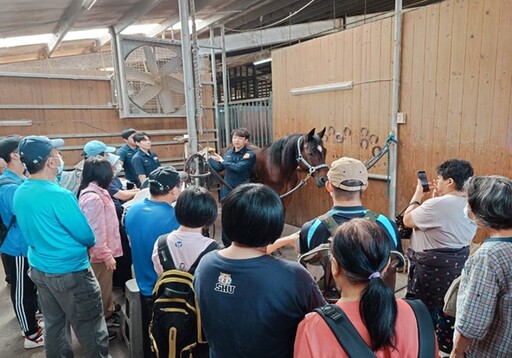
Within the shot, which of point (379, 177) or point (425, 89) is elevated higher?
point (425, 89)

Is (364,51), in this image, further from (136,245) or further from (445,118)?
(136,245)

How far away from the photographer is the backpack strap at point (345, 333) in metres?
0.73

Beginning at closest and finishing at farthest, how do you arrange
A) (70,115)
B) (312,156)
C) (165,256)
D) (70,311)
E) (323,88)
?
(165,256) → (70,311) → (312,156) → (323,88) → (70,115)

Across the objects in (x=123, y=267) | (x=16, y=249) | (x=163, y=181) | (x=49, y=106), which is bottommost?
(x=123, y=267)

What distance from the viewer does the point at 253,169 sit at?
13.2ft

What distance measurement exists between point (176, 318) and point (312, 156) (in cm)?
255

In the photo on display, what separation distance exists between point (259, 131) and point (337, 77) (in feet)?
5.98

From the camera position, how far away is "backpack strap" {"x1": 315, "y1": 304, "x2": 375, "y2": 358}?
73cm

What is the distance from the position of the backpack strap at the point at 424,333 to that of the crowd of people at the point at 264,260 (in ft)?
0.05

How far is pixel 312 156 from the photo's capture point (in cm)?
353

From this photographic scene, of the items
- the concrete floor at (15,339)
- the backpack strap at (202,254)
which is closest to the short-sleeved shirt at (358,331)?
the backpack strap at (202,254)

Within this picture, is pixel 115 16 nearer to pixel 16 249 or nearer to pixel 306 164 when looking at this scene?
pixel 306 164

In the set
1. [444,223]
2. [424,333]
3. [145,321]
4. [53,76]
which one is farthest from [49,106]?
[424,333]

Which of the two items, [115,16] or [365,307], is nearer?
[365,307]
